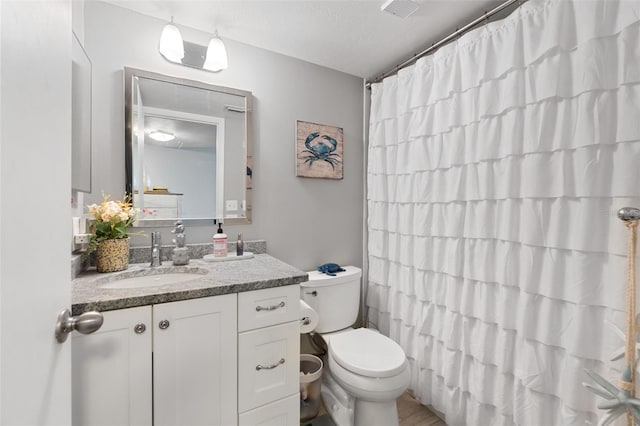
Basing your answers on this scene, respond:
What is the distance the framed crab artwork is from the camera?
6.34ft

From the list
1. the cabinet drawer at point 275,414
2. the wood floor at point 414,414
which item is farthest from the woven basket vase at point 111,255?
the wood floor at point 414,414

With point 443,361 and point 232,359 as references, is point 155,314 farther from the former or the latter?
point 443,361

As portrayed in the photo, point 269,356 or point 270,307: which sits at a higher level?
point 270,307

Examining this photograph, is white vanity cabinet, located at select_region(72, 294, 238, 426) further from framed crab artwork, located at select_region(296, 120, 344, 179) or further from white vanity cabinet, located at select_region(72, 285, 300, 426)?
framed crab artwork, located at select_region(296, 120, 344, 179)

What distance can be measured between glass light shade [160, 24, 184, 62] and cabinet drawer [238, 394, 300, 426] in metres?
1.82

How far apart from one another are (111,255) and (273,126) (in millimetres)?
1172

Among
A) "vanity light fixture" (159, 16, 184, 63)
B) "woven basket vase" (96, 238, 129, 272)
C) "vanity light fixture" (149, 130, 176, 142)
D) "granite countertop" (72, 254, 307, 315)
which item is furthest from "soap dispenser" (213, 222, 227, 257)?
"vanity light fixture" (159, 16, 184, 63)

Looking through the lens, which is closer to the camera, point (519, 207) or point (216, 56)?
point (519, 207)

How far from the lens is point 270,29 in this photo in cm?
160

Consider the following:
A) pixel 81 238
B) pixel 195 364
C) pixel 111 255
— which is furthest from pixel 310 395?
pixel 81 238

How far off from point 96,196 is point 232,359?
3.55 ft

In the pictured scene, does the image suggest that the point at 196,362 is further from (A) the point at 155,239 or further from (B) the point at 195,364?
(A) the point at 155,239

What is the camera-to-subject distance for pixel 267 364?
116 cm

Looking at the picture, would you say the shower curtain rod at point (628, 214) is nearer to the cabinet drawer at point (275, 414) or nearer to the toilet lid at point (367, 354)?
the toilet lid at point (367, 354)
